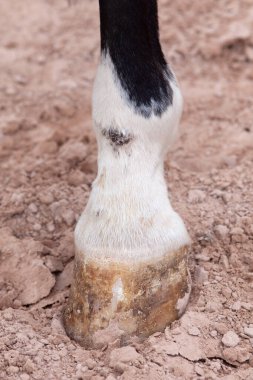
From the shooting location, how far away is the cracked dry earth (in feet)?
6.40

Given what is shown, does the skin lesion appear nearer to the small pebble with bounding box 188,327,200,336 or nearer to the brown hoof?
the brown hoof

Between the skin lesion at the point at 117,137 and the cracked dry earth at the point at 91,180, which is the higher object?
the skin lesion at the point at 117,137

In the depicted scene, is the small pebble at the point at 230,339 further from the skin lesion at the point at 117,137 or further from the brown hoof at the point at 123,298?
the skin lesion at the point at 117,137

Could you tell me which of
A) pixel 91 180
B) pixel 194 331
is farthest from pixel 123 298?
pixel 91 180

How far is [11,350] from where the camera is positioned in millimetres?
1965

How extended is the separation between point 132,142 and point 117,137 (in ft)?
0.14

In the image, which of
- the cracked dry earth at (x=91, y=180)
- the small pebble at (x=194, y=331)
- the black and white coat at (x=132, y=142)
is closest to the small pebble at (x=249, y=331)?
the cracked dry earth at (x=91, y=180)

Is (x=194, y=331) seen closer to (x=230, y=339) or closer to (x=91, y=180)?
(x=230, y=339)

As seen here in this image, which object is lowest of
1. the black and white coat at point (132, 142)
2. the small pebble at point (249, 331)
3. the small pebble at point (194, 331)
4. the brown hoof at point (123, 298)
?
the small pebble at point (249, 331)

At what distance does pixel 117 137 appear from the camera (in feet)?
6.41

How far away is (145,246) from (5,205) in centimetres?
86

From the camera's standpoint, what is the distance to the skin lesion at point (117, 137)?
6.40 ft

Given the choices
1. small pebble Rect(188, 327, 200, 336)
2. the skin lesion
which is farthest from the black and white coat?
small pebble Rect(188, 327, 200, 336)

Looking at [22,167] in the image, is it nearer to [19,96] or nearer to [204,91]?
[19,96]
